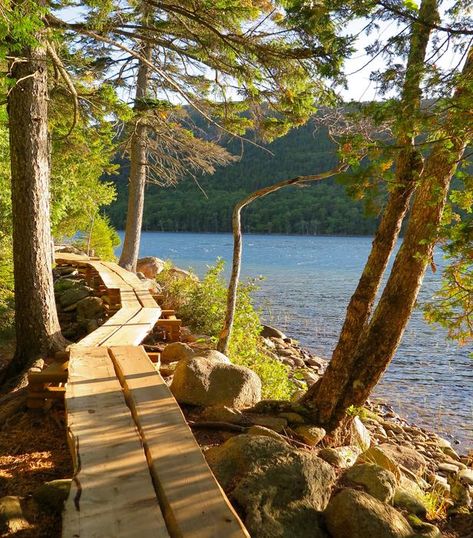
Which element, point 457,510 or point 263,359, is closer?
point 457,510

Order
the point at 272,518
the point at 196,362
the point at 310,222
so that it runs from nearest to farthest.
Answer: the point at 272,518 → the point at 196,362 → the point at 310,222

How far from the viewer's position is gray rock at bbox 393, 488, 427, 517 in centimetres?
372

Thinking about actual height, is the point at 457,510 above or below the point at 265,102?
below

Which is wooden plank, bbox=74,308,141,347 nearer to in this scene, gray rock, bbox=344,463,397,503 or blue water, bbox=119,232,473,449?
gray rock, bbox=344,463,397,503

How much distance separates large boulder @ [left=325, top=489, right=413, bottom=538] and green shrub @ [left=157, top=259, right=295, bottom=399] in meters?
3.76

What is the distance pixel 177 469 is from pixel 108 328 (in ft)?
12.0

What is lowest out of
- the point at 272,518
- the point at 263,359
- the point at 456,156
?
the point at 263,359

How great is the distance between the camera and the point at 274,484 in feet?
9.73

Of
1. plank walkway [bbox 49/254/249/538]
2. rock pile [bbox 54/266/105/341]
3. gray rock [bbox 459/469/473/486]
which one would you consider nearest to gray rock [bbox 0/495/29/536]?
plank walkway [bbox 49/254/249/538]

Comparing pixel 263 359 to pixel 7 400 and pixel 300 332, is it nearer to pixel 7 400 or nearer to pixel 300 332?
pixel 7 400

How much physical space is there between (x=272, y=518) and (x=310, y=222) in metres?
76.0

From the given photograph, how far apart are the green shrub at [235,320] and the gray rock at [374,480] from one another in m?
3.00

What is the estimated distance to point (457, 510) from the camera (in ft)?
14.5

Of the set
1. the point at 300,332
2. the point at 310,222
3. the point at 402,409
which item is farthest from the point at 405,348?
the point at 310,222
